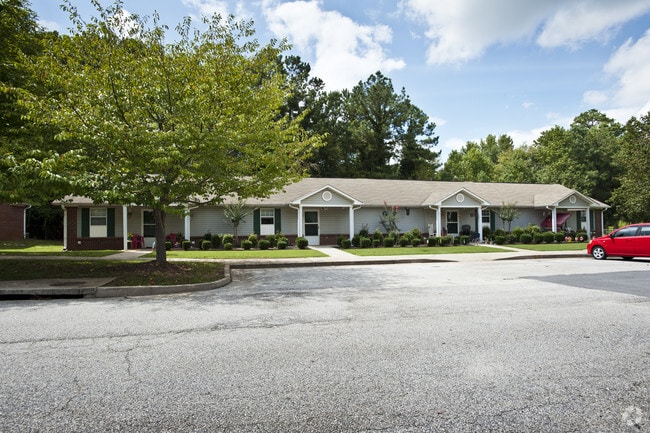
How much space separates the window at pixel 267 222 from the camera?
995 inches

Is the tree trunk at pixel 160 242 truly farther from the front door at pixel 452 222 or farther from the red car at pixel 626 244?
the front door at pixel 452 222

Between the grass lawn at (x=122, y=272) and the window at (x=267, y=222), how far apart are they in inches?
456

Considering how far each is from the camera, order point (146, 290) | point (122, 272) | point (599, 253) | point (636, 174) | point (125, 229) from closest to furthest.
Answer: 1. point (146, 290)
2. point (122, 272)
3. point (599, 253)
4. point (125, 229)
5. point (636, 174)

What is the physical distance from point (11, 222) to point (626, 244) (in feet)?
130

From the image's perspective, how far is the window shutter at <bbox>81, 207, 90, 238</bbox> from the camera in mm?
22828

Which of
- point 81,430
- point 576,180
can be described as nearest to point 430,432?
Result: point 81,430

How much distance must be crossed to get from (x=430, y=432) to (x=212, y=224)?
23.0 m

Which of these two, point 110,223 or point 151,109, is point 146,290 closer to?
point 151,109

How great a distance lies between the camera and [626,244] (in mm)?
16750

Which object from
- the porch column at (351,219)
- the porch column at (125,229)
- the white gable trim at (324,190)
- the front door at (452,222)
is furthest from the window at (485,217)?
the porch column at (125,229)

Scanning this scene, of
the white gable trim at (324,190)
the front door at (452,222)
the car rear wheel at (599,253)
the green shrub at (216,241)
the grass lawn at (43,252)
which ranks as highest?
the white gable trim at (324,190)

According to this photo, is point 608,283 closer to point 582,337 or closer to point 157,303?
point 582,337

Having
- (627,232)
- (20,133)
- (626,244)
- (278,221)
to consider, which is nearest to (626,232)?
(627,232)

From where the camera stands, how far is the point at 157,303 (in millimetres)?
8203
